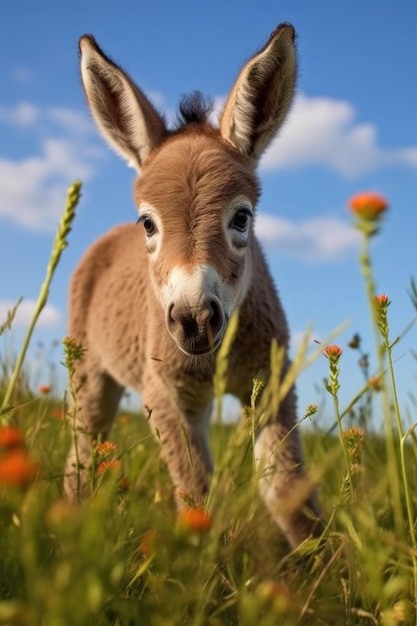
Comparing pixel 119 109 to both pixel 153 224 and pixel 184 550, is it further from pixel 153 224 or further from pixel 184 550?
pixel 184 550

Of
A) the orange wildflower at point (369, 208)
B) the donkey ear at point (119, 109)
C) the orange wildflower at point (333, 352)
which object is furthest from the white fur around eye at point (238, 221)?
the orange wildflower at point (369, 208)

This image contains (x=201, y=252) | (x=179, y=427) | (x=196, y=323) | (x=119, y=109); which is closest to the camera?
(x=196, y=323)

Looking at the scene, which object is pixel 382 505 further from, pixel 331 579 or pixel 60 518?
pixel 60 518

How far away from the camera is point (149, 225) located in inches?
153

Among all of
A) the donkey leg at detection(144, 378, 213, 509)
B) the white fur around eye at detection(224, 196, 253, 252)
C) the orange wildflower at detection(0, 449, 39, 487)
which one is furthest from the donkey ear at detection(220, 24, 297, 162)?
the orange wildflower at detection(0, 449, 39, 487)

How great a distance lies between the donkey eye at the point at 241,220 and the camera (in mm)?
3761

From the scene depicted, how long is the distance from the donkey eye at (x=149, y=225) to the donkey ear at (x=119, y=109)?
823 mm

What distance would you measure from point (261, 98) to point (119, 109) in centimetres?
93

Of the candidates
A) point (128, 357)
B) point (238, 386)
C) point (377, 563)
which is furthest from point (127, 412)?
point (377, 563)

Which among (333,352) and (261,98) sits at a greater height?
(261,98)

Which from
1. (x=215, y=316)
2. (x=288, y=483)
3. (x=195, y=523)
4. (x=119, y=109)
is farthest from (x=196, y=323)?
(x=119, y=109)

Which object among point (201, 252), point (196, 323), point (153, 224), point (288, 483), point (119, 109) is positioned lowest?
point (288, 483)

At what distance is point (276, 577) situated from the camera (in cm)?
199

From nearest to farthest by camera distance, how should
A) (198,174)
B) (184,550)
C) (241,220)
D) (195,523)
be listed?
(195,523), (184,550), (198,174), (241,220)
